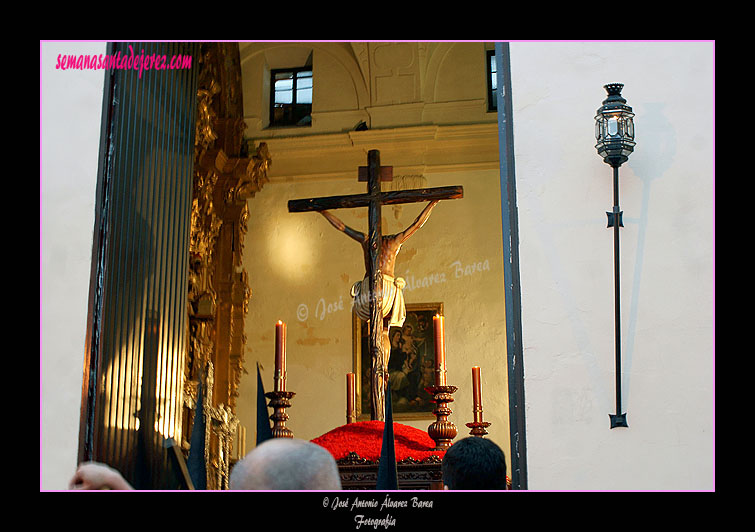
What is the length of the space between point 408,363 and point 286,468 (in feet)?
27.6

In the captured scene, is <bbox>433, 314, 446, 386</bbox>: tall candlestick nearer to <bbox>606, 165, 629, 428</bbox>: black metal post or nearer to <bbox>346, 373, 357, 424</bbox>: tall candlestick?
<bbox>346, 373, 357, 424</bbox>: tall candlestick

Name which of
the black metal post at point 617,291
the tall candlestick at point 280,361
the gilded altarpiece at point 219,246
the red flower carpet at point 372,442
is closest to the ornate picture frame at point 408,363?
the gilded altarpiece at point 219,246

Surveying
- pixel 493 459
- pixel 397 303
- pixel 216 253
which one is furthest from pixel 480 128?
pixel 493 459

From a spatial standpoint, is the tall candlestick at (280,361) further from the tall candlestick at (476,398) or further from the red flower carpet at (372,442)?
the tall candlestick at (476,398)

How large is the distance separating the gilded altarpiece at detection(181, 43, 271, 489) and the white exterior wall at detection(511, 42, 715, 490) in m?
4.09

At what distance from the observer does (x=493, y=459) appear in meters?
2.80

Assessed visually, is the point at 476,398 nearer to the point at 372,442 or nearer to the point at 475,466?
the point at 372,442

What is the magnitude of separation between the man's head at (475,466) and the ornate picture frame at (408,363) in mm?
7547

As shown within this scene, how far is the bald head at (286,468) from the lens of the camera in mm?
2234

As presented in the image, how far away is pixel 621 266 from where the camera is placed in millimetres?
4371

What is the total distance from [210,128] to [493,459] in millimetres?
6310

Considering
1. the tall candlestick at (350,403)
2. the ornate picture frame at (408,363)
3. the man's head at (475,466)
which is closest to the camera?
the man's head at (475,466)

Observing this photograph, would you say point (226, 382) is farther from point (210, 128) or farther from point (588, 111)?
point (588, 111)
